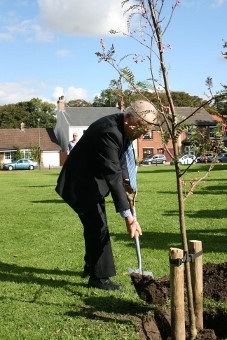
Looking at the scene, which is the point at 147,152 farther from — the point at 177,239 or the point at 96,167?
the point at 96,167

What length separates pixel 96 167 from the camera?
474 cm

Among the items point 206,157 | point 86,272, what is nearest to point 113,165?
point 206,157

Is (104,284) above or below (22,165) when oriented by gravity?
below

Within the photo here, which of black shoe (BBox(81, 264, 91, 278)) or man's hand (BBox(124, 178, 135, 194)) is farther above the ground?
man's hand (BBox(124, 178, 135, 194))

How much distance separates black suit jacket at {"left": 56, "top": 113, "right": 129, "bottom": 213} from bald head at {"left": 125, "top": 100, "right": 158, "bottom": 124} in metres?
0.77

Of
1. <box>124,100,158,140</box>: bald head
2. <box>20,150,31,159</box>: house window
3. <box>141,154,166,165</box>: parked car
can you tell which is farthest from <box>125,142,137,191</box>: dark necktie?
<box>20,150,31,159</box>: house window

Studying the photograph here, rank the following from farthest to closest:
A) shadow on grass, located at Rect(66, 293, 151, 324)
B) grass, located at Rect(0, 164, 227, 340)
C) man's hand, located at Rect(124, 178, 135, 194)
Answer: man's hand, located at Rect(124, 178, 135, 194), shadow on grass, located at Rect(66, 293, 151, 324), grass, located at Rect(0, 164, 227, 340)

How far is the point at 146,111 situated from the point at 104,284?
219 centimetres

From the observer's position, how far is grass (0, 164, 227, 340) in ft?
13.1

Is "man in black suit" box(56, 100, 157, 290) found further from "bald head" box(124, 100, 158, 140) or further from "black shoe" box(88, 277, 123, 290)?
"bald head" box(124, 100, 158, 140)

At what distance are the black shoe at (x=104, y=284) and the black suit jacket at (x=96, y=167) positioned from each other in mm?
770

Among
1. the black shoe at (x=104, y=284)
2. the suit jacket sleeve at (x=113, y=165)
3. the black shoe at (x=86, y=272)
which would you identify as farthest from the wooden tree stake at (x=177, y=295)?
the black shoe at (x=86, y=272)

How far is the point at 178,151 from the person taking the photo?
11.3 ft

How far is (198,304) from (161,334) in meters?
0.41
